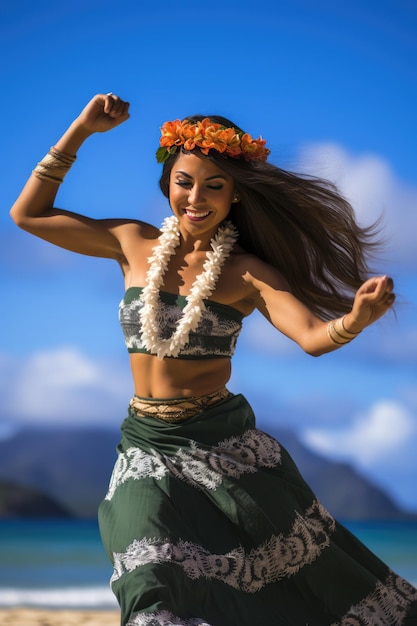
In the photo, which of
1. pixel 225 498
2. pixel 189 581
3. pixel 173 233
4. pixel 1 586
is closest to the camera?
pixel 189 581

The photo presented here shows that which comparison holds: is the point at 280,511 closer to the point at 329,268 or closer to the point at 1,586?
the point at 329,268

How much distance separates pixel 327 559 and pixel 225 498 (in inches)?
17.4

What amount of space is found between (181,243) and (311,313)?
0.60 meters

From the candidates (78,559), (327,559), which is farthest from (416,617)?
(78,559)

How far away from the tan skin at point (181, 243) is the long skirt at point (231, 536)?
0.49ft

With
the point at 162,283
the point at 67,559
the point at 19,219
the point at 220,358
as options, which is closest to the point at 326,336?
the point at 220,358

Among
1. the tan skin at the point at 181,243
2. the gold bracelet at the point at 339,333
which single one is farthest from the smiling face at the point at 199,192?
the gold bracelet at the point at 339,333

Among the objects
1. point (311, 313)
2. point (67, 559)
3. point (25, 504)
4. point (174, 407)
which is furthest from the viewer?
point (25, 504)

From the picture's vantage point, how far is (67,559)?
10.4 meters

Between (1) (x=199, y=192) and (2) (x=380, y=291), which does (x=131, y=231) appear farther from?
(2) (x=380, y=291)

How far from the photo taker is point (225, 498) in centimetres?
387

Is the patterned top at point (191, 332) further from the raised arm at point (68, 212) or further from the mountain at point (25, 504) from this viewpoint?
the mountain at point (25, 504)

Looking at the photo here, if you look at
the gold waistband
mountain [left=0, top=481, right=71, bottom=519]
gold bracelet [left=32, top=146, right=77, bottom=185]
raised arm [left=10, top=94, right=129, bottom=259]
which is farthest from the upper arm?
mountain [left=0, top=481, right=71, bottom=519]

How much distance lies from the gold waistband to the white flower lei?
157mm
